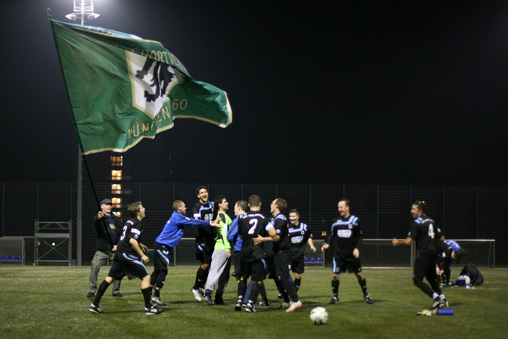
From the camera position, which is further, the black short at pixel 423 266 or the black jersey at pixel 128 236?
the black short at pixel 423 266

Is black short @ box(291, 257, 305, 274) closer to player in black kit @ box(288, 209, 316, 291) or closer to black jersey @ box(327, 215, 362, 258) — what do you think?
player in black kit @ box(288, 209, 316, 291)

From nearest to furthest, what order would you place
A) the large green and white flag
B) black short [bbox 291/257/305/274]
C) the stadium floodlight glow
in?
the large green and white flag
black short [bbox 291/257/305/274]
the stadium floodlight glow

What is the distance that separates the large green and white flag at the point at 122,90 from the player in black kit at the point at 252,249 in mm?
1863

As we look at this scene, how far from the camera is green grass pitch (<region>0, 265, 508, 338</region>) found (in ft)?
27.8

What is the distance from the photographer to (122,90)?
33.5 feet

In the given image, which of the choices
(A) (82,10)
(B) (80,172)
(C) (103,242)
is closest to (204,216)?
(C) (103,242)

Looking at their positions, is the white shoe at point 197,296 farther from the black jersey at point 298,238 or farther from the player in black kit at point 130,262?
the black jersey at point 298,238

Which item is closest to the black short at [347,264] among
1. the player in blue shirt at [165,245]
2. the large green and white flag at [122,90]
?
the player in blue shirt at [165,245]

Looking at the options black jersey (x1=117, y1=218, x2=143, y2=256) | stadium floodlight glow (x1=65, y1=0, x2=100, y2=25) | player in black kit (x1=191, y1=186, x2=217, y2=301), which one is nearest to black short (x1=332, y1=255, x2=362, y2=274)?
player in black kit (x1=191, y1=186, x2=217, y2=301)

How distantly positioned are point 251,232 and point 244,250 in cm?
33

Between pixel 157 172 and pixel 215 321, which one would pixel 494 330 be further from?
pixel 157 172

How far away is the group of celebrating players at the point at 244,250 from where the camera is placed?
1012cm

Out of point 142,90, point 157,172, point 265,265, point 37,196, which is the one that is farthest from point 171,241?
point 157,172

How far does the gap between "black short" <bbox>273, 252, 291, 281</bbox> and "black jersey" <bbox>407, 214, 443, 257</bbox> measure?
2.18m
